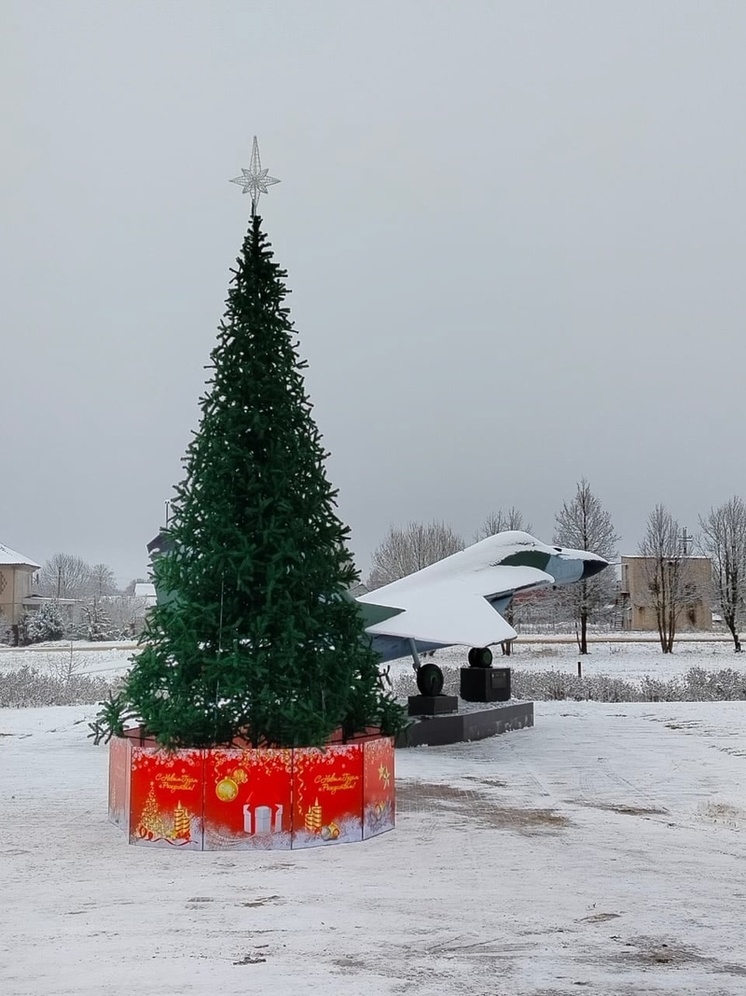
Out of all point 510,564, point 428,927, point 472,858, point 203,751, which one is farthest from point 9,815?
point 510,564

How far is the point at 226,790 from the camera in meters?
7.88

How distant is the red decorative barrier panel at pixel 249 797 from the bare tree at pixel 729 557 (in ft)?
127

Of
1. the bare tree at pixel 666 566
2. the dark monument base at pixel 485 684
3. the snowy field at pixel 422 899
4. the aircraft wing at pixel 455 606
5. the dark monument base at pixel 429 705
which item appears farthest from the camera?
the bare tree at pixel 666 566

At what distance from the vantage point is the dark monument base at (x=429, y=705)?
16.3m

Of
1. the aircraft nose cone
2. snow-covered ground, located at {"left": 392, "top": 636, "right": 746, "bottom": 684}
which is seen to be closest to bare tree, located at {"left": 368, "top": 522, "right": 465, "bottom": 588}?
snow-covered ground, located at {"left": 392, "top": 636, "right": 746, "bottom": 684}

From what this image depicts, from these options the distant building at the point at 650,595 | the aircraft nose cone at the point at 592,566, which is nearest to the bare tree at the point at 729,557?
the distant building at the point at 650,595

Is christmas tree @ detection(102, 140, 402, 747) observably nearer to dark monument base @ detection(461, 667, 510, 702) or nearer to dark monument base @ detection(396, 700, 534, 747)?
dark monument base @ detection(396, 700, 534, 747)

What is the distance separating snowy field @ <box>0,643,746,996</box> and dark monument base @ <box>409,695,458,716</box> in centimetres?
413

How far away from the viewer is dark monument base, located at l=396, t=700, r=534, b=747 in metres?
15.6

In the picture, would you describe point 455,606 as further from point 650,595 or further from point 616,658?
point 650,595

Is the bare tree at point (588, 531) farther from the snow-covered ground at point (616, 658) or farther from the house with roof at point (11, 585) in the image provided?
the house with roof at point (11, 585)

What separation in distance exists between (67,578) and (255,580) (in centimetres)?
10619

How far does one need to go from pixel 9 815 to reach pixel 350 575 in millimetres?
4090

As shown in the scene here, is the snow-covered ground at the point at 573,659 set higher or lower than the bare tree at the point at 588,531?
lower
